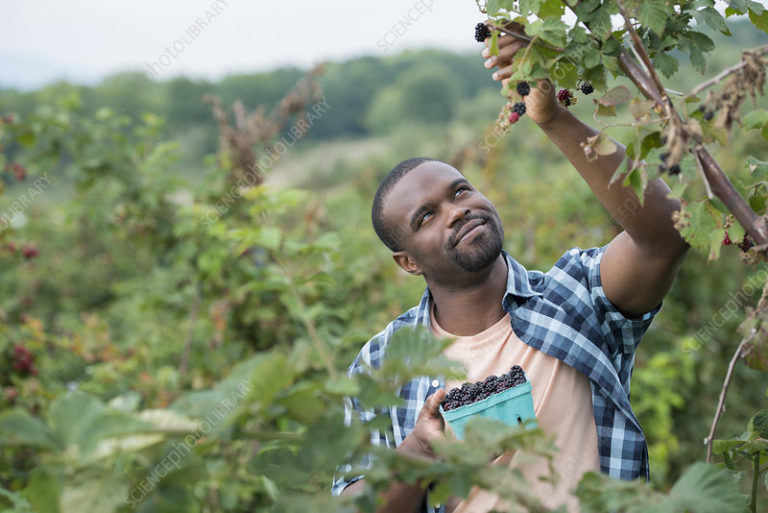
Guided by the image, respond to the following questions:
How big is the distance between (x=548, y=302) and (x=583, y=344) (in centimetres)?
13

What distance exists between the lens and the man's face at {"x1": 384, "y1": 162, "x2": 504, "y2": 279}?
144 centimetres

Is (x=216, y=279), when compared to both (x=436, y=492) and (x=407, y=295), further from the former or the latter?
(x=436, y=492)

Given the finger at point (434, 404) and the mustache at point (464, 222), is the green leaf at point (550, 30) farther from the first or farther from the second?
the finger at point (434, 404)

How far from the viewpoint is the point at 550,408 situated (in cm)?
137

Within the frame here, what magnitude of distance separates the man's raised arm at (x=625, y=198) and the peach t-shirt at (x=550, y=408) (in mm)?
279

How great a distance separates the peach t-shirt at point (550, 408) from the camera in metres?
1.33

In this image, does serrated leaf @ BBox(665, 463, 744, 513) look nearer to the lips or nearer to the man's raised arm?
the man's raised arm

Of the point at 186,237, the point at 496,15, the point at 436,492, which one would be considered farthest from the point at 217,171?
the point at 436,492

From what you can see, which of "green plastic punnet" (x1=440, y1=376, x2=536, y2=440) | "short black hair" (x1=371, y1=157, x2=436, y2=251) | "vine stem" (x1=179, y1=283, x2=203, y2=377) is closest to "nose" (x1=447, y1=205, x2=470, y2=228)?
"short black hair" (x1=371, y1=157, x2=436, y2=251)

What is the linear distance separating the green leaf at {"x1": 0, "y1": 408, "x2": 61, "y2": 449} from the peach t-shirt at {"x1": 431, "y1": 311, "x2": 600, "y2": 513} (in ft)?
2.96

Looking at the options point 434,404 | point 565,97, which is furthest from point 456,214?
point 434,404

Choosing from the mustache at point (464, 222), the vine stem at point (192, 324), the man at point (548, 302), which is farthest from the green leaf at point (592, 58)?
the vine stem at point (192, 324)

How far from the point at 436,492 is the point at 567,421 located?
2.25 ft

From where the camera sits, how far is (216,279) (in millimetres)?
3402
